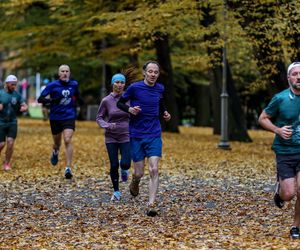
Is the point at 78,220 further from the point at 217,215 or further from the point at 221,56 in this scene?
the point at 221,56

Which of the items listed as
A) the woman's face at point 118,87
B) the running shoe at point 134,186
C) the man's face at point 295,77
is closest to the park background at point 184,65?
the running shoe at point 134,186

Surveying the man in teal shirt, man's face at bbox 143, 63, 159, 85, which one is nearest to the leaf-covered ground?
the man in teal shirt

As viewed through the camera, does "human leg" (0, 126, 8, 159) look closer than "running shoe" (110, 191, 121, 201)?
No

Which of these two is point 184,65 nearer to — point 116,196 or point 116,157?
point 116,157

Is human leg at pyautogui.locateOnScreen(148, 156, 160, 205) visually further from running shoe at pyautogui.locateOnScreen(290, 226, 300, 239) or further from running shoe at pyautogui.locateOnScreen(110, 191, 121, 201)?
running shoe at pyautogui.locateOnScreen(290, 226, 300, 239)

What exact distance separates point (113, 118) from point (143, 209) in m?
1.99

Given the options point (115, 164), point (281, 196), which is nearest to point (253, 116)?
point (115, 164)

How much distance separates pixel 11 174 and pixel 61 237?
7.61 meters

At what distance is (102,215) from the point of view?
10742 mm

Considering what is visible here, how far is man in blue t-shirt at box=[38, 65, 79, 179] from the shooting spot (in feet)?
49.9

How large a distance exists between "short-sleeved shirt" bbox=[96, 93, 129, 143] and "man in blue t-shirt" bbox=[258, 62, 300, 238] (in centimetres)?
412

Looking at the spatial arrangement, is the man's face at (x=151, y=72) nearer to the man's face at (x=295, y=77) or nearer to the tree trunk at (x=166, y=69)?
the man's face at (x=295, y=77)

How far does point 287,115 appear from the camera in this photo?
28.3ft

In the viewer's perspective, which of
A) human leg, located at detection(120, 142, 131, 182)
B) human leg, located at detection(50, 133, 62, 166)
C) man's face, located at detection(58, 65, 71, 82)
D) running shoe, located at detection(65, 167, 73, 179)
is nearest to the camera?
human leg, located at detection(120, 142, 131, 182)
